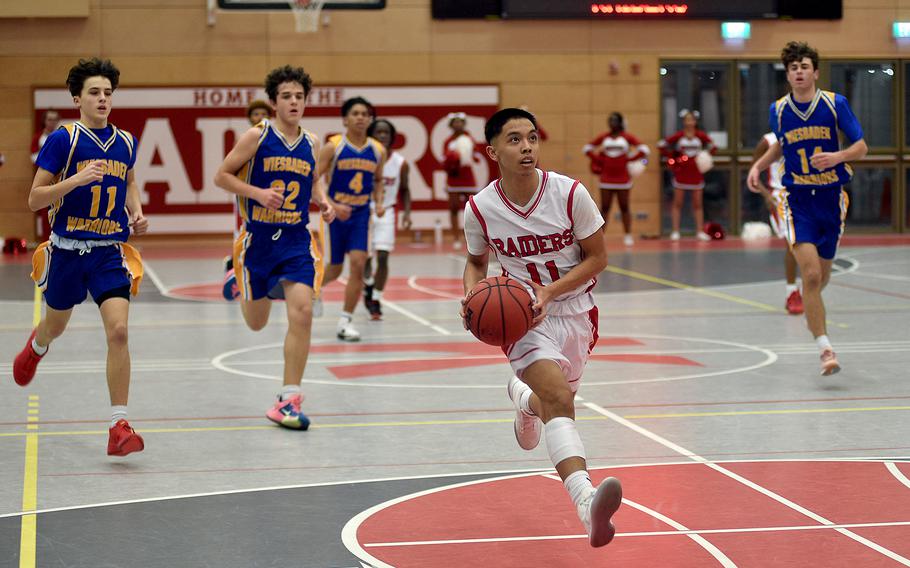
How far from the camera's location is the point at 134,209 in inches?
300

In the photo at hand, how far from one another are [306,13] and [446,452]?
19.9m

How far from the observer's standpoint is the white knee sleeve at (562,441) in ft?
17.1

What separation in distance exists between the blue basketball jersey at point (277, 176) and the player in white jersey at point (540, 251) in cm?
254

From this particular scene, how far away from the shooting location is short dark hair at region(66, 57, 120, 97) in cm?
732

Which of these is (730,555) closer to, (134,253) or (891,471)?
(891,471)

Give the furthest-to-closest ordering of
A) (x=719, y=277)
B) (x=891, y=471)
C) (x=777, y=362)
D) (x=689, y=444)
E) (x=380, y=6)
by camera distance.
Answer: (x=380, y=6) < (x=719, y=277) < (x=777, y=362) < (x=689, y=444) < (x=891, y=471)

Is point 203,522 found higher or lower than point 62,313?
lower

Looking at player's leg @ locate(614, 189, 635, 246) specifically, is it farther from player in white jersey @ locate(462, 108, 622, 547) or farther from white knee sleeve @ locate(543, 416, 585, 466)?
white knee sleeve @ locate(543, 416, 585, 466)

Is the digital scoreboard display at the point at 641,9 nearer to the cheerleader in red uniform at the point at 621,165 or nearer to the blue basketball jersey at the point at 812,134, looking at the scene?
the cheerleader in red uniform at the point at 621,165

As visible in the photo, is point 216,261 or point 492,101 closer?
point 216,261

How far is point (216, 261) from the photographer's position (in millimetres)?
22609

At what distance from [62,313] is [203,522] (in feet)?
8.25

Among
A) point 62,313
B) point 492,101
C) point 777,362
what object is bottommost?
point 777,362

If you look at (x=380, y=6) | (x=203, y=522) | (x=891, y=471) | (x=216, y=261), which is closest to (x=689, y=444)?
(x=891, y=471)
